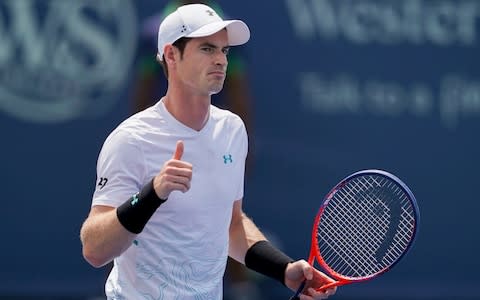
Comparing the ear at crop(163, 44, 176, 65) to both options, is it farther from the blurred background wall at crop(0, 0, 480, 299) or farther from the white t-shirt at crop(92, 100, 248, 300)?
the blurred background wall at crop(0, 0, 480, 299)

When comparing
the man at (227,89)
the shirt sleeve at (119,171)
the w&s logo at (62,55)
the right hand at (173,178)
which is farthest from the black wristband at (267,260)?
the w&s logo at (62,55)

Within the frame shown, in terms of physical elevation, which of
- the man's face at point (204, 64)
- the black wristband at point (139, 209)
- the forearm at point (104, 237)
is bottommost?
the forearm at point (104, 237)

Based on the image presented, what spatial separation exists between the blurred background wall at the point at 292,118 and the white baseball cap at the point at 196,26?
292cm

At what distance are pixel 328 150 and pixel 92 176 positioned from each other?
4.40 feet

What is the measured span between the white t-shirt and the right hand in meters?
0.27

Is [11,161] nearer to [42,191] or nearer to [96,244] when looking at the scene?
[42,191]

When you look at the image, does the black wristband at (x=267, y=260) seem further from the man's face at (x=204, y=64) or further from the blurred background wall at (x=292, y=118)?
the blurred background wall at (x=292, y=118)

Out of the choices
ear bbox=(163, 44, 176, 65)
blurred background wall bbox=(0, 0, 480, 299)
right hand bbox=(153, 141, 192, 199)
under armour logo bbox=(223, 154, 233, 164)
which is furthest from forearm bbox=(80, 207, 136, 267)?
blurred background wall bbox=(0, 0, 480, 299)

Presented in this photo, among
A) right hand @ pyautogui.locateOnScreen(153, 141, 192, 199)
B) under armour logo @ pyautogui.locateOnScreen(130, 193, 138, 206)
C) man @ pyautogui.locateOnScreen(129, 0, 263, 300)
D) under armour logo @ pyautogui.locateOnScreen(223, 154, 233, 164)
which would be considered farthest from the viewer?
man @ pyautogui.locateOnScreen(129, 0, 263, 300)

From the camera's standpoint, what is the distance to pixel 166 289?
14.3 feet

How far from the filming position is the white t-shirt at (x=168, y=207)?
168 inches

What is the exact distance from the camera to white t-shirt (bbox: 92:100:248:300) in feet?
14.0

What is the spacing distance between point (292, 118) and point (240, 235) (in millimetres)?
2819

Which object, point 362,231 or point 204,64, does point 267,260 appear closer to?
point 362,231
